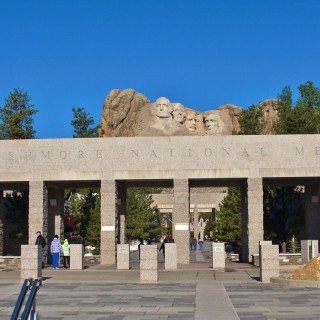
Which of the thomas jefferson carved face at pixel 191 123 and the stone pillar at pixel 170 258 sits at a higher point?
the thomas jefferson carved face at pixel 191 123

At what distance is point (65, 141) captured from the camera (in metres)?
31.8

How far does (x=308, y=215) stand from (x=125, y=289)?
18.0 m

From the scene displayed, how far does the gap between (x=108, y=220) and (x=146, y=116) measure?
10658 centimetres

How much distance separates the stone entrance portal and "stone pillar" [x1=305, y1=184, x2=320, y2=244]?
323cm

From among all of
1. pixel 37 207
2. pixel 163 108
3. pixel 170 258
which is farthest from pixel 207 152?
pixel 163 108

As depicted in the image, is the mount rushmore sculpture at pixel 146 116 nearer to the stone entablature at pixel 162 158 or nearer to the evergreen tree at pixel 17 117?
the evergreen tree at pixel 17 117

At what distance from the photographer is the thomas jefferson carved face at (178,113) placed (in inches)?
5276

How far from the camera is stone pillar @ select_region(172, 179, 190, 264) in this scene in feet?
101

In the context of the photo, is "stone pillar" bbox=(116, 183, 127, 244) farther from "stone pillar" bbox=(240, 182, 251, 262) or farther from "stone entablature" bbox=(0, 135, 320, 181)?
"stone pillar" bbox=(240, 182, 251, 262)

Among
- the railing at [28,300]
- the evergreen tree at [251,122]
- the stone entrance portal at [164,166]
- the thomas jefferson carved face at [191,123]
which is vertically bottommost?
the railing at [28,300]

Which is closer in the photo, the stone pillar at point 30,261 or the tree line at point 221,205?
the stone pillar at point 30,261

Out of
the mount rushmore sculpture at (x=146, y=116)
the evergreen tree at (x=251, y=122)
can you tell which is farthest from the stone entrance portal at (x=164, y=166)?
the mount rushmore sculpture at (x=146, y=116)

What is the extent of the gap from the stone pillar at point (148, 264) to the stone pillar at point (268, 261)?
11.4 feet

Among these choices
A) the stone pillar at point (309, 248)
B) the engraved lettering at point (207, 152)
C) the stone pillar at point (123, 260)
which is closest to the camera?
the stone pillar at point (123, 260)
